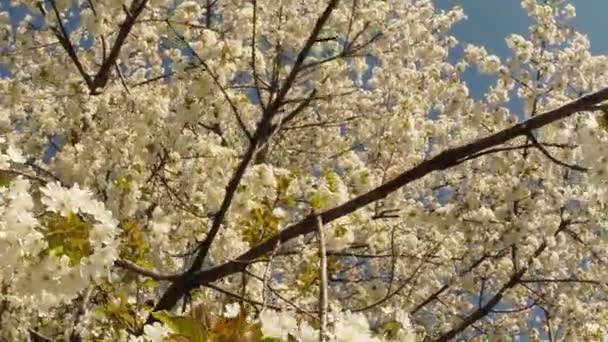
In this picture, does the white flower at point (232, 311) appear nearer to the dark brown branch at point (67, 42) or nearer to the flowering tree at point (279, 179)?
the flowering tree at point (279, 179)

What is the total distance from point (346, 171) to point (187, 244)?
189 cm

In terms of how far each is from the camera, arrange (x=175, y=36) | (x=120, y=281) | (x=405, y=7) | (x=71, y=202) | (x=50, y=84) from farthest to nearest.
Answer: (x=405, y=7)
(x=50, y=84)
(x=175, y=36)
(x=120, y=281)
(x=71, y=202)

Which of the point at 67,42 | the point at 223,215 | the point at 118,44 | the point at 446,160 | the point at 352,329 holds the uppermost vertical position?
the point at 67,42

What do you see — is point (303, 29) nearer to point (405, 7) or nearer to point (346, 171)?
point (346, 171)

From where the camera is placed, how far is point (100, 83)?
22.6ft

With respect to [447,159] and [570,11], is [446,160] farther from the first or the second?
[570,11]

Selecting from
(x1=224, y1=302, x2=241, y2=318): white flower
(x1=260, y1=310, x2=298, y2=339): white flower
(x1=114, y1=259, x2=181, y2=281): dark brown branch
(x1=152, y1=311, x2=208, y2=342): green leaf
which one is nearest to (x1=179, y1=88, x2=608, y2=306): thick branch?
(x1=114, y1=259, x2=181, y2=281): dark brown branch

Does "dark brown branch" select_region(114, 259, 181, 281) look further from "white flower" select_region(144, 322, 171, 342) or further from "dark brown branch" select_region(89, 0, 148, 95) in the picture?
"dark brown branch" select_region(89, 0, 148, 95)

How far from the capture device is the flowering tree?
2.77 meters

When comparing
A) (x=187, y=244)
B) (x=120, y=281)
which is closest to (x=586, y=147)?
(x=120, y=281)

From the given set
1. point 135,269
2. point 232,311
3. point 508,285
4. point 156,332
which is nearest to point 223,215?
point 135,269

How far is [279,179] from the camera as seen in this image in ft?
15.7

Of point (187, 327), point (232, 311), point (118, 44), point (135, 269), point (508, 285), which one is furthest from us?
point (508, 285)

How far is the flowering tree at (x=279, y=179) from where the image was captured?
9.09 feet
